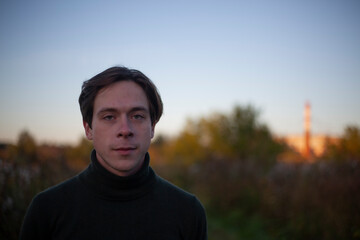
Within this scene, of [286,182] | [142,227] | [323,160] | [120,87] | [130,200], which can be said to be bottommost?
[286,182]

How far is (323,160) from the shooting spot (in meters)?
8.07

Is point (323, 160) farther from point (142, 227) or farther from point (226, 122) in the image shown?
point (226, 122)

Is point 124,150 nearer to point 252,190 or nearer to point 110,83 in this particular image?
point 110,83

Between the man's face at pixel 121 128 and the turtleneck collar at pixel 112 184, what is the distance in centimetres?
4

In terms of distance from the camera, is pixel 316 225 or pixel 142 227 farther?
pixel 316 225

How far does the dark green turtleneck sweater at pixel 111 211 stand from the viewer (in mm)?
1648

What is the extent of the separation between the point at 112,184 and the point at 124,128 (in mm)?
333

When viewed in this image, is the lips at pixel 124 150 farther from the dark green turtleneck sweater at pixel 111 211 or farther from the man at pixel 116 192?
the dark green turtleneck sweater at pixel 111 211

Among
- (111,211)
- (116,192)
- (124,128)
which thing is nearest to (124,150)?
(124,128)

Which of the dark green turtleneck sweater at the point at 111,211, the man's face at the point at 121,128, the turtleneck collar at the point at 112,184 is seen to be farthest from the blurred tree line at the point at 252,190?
the man's face at the point at 121,128

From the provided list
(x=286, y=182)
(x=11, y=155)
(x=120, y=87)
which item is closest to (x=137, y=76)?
(x=120, y=87)

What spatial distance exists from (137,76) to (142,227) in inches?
35.1

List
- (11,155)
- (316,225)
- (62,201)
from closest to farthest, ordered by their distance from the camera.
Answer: (62,201)
(11,155)
(316,225)

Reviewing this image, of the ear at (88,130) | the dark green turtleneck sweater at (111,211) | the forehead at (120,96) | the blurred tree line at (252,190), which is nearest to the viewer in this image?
the dark green turtleneck sweater at (111,211)
